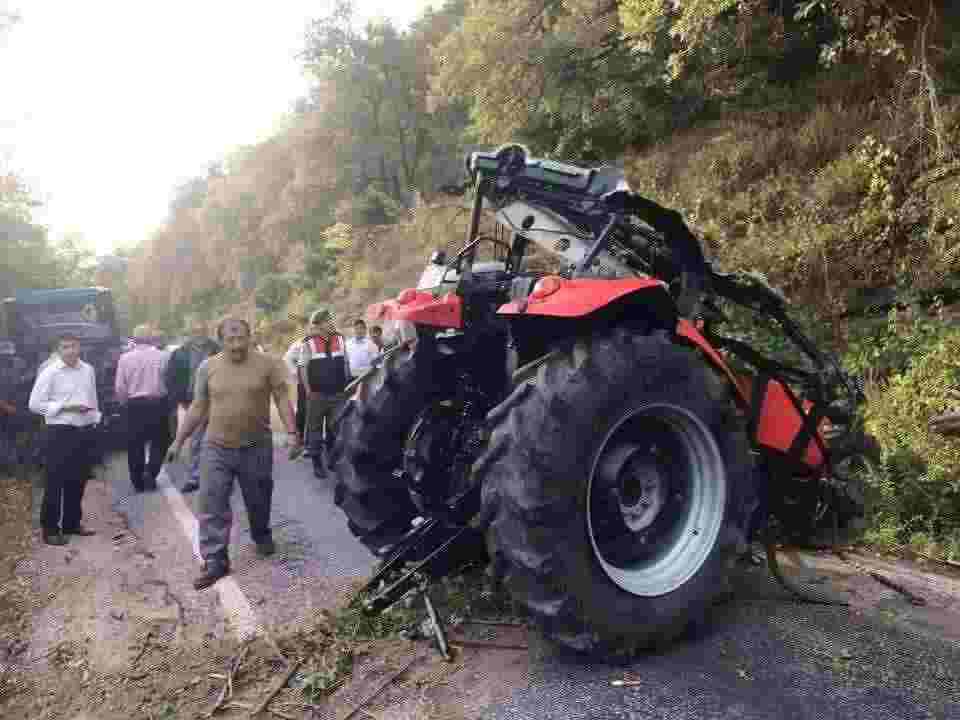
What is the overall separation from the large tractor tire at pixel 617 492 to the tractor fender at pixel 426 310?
0.91 metres

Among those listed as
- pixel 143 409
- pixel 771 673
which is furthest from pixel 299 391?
pixel 771 673

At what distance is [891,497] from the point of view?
4594 mm

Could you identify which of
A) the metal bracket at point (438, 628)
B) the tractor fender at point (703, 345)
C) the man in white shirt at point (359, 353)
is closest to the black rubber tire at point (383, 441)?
the metal bracket at point (438, 628)

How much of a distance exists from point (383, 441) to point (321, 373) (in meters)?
4.10

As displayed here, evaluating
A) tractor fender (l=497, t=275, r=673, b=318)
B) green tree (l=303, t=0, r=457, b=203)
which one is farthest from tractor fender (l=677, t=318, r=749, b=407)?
green tree (l=303, t=0, r=457, b=203)

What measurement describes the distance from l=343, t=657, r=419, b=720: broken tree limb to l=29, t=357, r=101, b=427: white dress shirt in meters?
4.60

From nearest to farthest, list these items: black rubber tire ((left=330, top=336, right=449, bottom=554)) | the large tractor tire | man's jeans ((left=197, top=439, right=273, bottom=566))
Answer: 1. the large tractor tire
2. black rubber tire ((left=330, top=336, right=449, bottom=554))
3. man's jeans ((left=197, top=439, right=273, bottom=566))

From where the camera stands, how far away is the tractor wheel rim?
10.2 feet

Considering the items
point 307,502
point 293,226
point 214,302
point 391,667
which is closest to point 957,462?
point 391,667

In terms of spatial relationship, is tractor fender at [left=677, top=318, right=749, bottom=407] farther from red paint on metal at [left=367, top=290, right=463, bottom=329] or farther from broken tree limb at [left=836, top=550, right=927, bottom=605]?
broken tree limb at [left=836, top=550, right=927, bottom=605]

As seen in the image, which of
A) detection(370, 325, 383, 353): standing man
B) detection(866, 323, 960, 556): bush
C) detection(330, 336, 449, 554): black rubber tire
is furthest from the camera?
detection(370, 325, 383, 353): standing man

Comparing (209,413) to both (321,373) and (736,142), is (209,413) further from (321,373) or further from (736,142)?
(736,142)

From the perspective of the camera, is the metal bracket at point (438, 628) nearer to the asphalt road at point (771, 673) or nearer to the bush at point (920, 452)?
the asphalt road at point (771, 673)

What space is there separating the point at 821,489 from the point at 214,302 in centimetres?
3496
